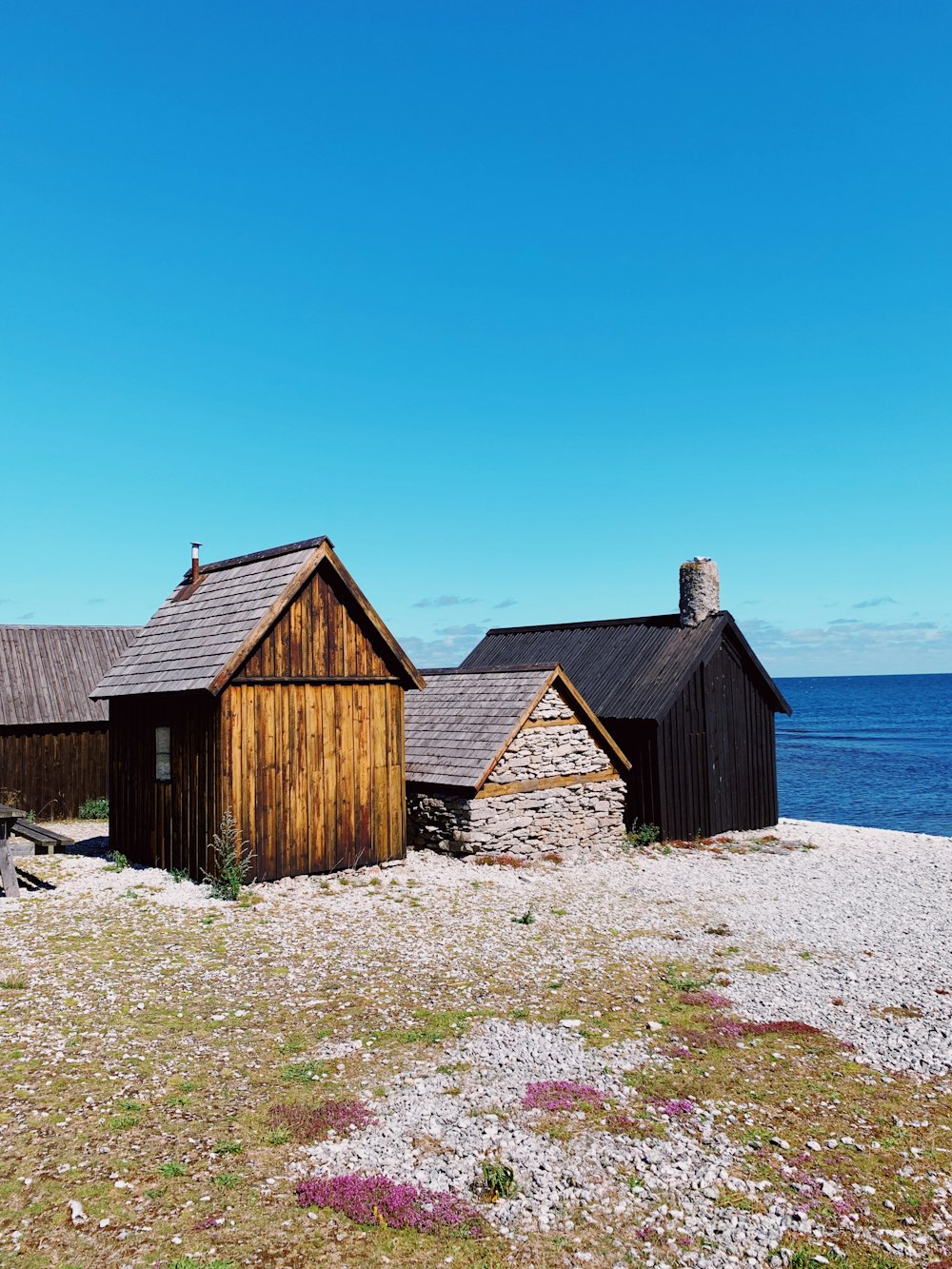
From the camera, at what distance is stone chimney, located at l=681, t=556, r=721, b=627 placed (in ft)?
90.2

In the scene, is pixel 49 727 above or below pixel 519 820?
above

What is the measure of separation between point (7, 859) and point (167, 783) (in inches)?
137

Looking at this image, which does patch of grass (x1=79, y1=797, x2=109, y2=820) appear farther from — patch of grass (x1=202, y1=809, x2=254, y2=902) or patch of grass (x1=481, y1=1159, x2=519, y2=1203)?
patch of grass (x1=481, y1=1159, x2=519, y2=1203)

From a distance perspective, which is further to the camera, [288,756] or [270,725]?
[288,756]

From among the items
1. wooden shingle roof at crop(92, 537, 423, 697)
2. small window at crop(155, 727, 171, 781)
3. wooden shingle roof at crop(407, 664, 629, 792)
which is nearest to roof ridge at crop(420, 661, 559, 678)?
wooden shingle roof at crop(407, 664, 629, 792)

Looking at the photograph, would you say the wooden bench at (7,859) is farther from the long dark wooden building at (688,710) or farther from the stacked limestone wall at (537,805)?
the long dark wooden building at (688,710)

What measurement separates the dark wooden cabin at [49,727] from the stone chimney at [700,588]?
61.7 ft

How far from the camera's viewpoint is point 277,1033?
1026cm

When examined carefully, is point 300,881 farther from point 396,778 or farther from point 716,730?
point 716,730

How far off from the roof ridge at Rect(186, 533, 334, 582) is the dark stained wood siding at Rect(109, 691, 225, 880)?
3.73 m

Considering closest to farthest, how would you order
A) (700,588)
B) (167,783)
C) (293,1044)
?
(293,1044) < (167,783) < (700,588)

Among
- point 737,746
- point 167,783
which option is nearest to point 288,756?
point 167,783

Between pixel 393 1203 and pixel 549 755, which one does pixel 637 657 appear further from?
pixel 393 1203

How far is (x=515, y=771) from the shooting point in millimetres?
22219
